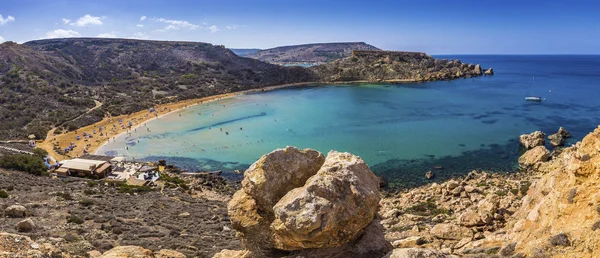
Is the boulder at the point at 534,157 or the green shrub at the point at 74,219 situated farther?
the boulder at the point at 534,157

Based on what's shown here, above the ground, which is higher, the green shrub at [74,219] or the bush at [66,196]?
the green shrub at [74,219]

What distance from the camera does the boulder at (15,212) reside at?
576 inches

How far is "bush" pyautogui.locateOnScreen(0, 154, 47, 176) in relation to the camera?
83.3 feet

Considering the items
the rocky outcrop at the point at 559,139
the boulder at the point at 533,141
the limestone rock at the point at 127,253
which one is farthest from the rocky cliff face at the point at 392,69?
the limestone rock at the point at 127,253

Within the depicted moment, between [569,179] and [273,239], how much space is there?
9190 millimetres

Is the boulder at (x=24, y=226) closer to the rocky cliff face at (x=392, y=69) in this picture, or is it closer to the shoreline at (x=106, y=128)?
the shoreline at (x=106, y=128)

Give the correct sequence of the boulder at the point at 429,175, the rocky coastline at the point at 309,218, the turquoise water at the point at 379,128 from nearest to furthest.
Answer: the rocky coastline at the point at 309,218 → the boulder at the point at 429,175 → the turquoise water at the point at 379,128

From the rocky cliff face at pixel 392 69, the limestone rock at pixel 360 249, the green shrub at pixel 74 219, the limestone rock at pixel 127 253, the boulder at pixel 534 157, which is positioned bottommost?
the boulder at pixel 534 157

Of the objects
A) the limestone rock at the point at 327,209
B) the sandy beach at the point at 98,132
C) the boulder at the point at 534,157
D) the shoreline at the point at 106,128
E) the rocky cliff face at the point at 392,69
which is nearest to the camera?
the limestone rock at the point at 327,209

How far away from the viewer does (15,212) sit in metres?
14.8

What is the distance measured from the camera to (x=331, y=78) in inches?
4584

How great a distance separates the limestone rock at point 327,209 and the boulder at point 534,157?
31.3 meters

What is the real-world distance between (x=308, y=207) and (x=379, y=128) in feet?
152

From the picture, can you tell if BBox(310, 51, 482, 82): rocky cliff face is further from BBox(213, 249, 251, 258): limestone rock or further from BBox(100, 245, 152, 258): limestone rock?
BBox(100, 245, 152, 258): limestone rock
